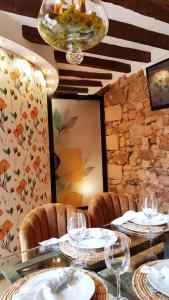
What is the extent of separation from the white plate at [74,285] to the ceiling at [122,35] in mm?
1771

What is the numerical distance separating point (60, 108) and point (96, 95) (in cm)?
73

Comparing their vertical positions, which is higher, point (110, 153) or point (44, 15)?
point (44, 15)

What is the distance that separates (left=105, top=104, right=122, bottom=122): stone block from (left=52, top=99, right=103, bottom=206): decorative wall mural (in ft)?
0.57

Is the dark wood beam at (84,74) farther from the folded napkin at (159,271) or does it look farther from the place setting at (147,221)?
the folded napkin at (159,271)

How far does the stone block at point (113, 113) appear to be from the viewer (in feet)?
13.7

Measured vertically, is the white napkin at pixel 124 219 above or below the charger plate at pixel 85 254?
above

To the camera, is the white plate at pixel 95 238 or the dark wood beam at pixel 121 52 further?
the dark wood beam at pixel 121 52

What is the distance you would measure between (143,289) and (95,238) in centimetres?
48

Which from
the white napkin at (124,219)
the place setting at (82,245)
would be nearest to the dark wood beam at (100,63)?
the white napkin at (124,219)

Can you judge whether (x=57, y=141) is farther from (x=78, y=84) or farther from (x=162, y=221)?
(x=162, y=221)

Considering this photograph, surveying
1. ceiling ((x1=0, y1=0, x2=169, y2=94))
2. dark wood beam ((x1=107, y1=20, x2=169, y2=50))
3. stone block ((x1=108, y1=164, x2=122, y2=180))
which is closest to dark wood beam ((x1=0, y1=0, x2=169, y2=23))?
ceiling ((x1=0, y1=0, x2=169, y2=94))

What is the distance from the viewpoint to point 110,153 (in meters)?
4.46

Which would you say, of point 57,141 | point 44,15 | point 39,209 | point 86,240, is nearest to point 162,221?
point 86,240

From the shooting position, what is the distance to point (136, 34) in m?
2.65
